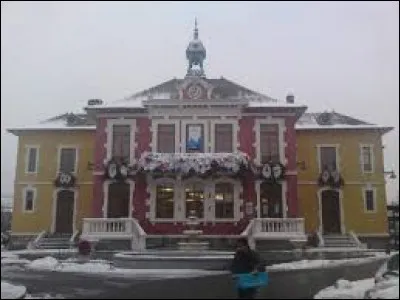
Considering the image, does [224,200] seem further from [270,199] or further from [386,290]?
[386,290]

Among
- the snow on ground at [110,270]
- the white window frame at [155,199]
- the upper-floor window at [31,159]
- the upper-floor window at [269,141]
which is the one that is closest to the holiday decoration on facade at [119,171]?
the white window frame at [155,199]

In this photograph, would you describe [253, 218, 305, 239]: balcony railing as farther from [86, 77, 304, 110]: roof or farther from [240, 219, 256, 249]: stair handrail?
[86, 77, 304, 110]: roof

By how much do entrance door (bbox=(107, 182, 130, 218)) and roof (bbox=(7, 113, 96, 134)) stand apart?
726cm

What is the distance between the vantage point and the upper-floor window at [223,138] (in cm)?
3200

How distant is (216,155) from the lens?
30703 mm

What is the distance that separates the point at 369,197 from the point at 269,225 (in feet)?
31.7

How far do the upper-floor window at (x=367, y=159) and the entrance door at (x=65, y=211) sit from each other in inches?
719

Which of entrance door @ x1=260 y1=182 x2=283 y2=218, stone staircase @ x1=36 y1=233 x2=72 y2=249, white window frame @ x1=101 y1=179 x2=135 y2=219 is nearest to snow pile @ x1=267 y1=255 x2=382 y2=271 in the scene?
entrance door @ x1=260 y1=182 x2=283 y2=218

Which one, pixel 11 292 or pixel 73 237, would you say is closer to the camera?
pixel 11 292

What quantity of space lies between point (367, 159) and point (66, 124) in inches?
765

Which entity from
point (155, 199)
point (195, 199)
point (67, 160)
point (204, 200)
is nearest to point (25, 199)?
point (67, 160)

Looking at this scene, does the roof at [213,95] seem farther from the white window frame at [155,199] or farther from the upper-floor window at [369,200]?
the upper-floor window at [369,200]

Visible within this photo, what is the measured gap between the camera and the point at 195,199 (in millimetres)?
31422

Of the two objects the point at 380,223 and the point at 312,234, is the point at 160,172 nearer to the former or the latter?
the point at 312,234
